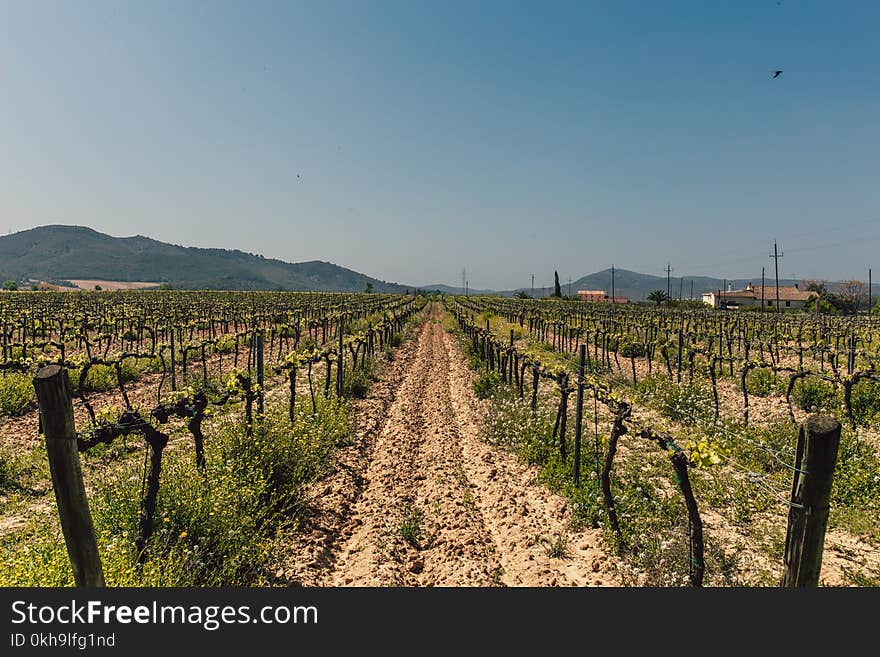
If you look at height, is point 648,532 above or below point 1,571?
below

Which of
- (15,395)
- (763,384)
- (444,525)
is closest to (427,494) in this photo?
(444,525)

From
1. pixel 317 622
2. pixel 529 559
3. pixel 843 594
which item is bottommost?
pixel 529 559

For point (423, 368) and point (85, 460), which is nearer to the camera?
point (85, 460)

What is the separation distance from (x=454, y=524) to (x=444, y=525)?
0.13m

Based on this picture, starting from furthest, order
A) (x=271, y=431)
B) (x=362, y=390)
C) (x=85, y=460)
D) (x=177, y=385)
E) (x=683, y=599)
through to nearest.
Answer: (x=177, y=385)
(x=362, y=390)
(x=85, y=460)
(x=271, y=431)
(x=683, y=599)

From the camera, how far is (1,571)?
325 centimetres

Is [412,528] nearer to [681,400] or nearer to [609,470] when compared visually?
[609,470]

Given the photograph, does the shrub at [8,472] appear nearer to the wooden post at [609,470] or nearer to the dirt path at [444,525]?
the dirt path at [444,525]

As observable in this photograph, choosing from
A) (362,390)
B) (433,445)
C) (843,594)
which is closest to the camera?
(843,594)

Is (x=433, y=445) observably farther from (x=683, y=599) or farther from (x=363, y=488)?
(x=683, y=599)

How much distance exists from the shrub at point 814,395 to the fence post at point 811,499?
9.66 m

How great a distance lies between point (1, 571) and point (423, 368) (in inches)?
547

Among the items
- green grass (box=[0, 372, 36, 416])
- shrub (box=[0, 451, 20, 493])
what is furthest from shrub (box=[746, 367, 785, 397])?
green grass (box=[0, 372, 36, 416])

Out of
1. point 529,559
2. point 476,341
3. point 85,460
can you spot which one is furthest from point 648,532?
point 476,341
